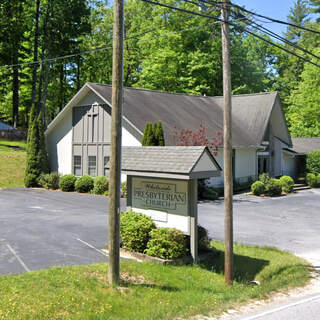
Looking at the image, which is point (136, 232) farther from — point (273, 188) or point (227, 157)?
point (273, 188)

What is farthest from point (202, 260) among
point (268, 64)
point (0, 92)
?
point (268, 64)

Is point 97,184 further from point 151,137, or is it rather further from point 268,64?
point 268,64

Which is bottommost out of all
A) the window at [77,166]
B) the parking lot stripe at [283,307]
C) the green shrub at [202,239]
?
the parking lot stripe at [283,307]

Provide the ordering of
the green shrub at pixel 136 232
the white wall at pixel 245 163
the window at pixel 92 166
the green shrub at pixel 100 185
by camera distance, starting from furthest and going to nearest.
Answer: the white wall at pixel 245 163 < the window at pixel 92 166 < the green shrub at pixel 100 185 < the green shrub at pixel 136 232

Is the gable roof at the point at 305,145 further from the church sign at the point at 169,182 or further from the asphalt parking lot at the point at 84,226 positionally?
the church sign at the point at 169,182

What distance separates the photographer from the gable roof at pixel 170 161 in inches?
463

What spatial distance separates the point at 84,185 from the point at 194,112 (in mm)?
11440

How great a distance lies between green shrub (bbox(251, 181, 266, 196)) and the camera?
2866 cm

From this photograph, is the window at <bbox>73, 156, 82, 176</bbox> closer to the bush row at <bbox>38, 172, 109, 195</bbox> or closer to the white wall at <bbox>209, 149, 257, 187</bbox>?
the bush row at <bbox>38, 172, 109, 195</bbox>

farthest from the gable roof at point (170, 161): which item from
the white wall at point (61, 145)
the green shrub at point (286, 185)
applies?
the white wall at point (61, 145)

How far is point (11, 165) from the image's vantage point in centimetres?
3488

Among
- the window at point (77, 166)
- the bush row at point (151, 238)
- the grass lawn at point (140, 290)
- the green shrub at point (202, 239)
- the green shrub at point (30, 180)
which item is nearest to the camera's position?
the grass lawn at point (140, 290)

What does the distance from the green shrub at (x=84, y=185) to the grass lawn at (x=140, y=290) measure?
58.3 ft

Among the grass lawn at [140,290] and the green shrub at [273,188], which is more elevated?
the green shrub at [273,188]
